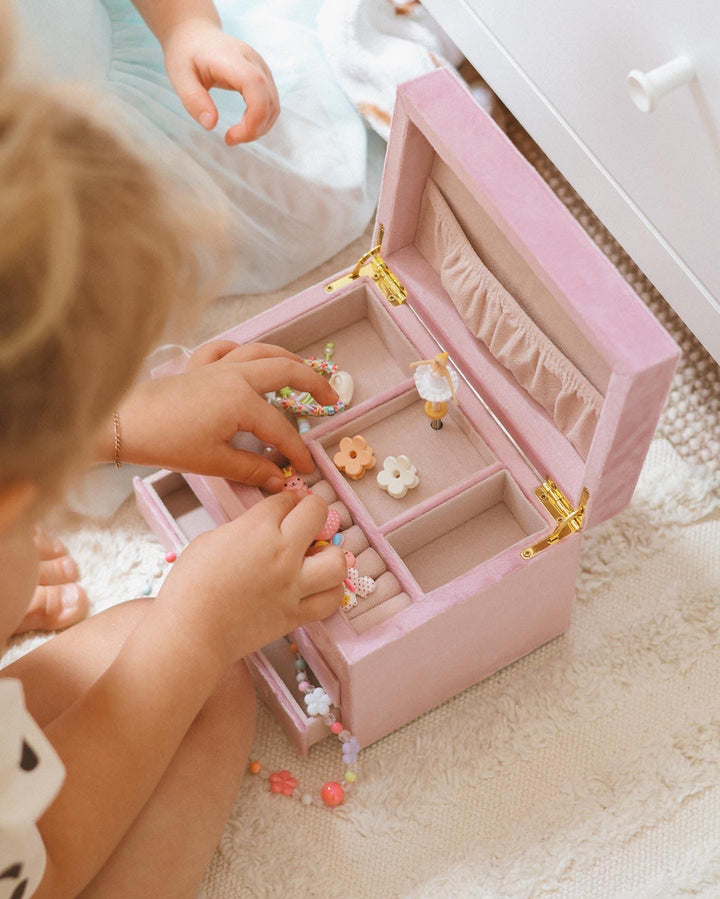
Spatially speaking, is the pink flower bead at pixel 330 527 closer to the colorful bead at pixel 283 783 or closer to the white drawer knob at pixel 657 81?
the colorful bead at pixel 283 783

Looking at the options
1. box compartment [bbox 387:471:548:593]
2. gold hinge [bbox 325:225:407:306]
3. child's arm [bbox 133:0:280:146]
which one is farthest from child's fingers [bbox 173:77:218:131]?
box compartment [bbox 387:471:548:593]

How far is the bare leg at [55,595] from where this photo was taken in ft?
3.21

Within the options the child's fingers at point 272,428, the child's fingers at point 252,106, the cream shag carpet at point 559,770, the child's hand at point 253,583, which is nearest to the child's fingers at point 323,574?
the child's hand at point 253,583

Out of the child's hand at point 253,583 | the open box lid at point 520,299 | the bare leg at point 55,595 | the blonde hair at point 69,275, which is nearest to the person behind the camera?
the blonde hair at point 69,275

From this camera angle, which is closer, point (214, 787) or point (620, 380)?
point (620, 380)

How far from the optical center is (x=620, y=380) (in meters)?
0.65

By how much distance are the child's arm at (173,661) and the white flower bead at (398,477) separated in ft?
0.24

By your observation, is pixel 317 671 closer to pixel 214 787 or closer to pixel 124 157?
pixel 214 787

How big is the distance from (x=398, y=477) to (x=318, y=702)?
19 centimetres

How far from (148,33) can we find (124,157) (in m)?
0.63

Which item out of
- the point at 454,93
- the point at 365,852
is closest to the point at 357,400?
the point at 454,93

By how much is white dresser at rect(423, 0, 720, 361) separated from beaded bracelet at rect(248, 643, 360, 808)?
48 centimetres

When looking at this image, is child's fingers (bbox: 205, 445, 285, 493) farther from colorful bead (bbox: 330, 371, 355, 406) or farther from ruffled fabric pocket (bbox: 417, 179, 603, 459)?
ruffled fabric pocket (bbox: 417, 179, 603, 459)

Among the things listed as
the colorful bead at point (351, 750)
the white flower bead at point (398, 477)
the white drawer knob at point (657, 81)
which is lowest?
the colorful bead at point (351, 750)
